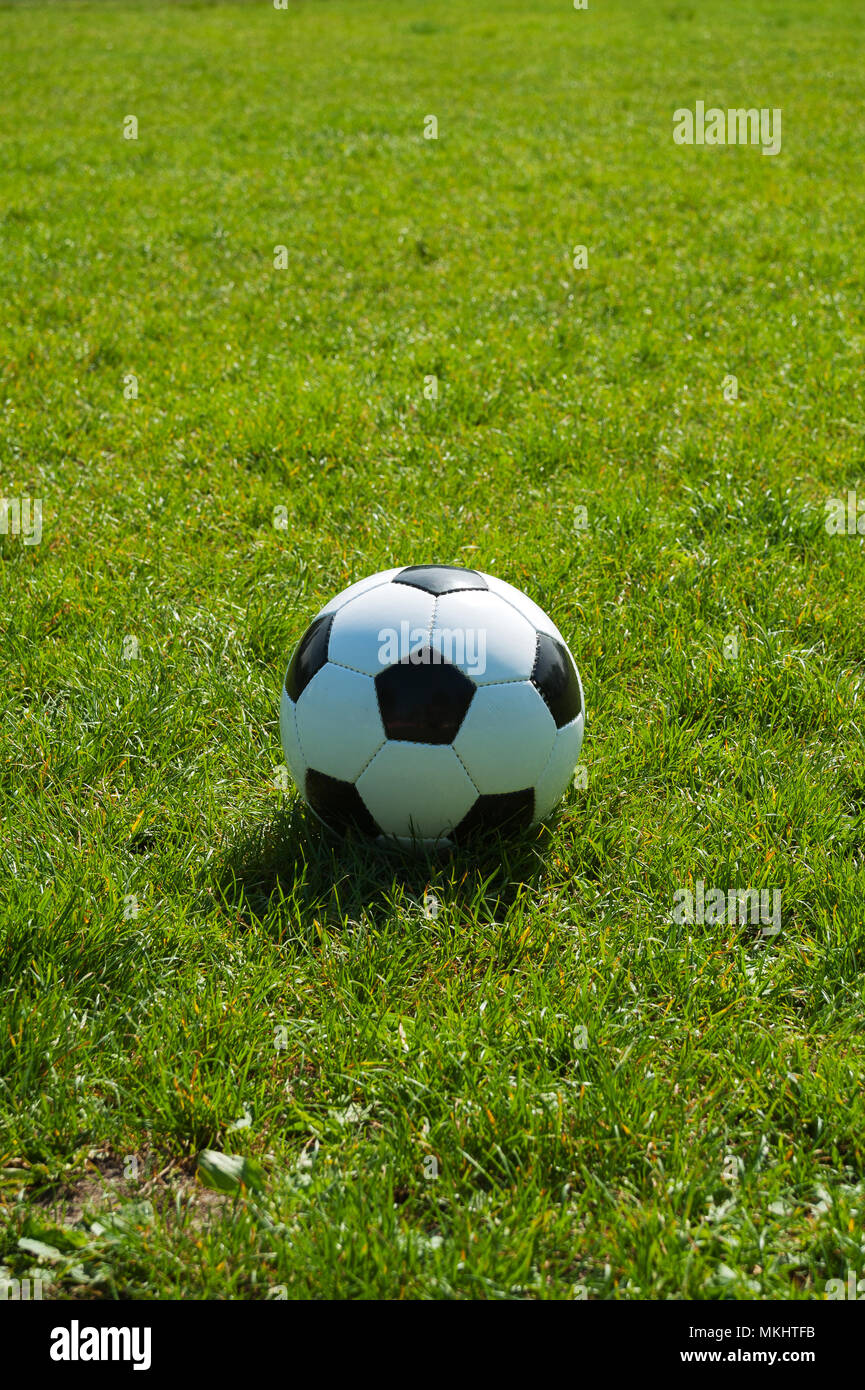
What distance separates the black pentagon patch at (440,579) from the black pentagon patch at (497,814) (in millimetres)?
664

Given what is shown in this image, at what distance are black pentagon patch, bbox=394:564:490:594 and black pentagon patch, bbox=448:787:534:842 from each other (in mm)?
664

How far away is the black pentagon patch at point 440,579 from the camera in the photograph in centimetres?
333

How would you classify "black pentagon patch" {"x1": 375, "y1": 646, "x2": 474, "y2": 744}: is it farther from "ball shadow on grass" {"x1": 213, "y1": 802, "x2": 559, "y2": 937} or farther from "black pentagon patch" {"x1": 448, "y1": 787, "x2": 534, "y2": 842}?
"ball shadow on grass" {"x1": 213, "y1": 802, "x2": 559, "y2": 937}

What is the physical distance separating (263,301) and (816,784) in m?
6.40

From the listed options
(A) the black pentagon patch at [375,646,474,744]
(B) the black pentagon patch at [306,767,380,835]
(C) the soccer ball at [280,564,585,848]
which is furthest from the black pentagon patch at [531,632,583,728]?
(B) the black pentagon patch at [306,767,380,835]

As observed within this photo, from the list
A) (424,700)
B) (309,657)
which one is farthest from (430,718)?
(309,657)

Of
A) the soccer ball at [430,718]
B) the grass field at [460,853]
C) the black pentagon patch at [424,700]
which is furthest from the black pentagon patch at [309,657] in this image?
the grass field at [460,853]

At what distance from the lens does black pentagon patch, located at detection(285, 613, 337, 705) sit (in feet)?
10.7

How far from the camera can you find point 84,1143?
247 cm

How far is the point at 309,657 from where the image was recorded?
10.8 feet

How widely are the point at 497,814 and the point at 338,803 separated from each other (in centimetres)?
48

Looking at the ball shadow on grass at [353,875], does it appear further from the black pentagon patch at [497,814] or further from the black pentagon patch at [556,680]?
the black pentagon patch at [556,680]

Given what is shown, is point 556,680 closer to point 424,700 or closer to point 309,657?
point 424,700
